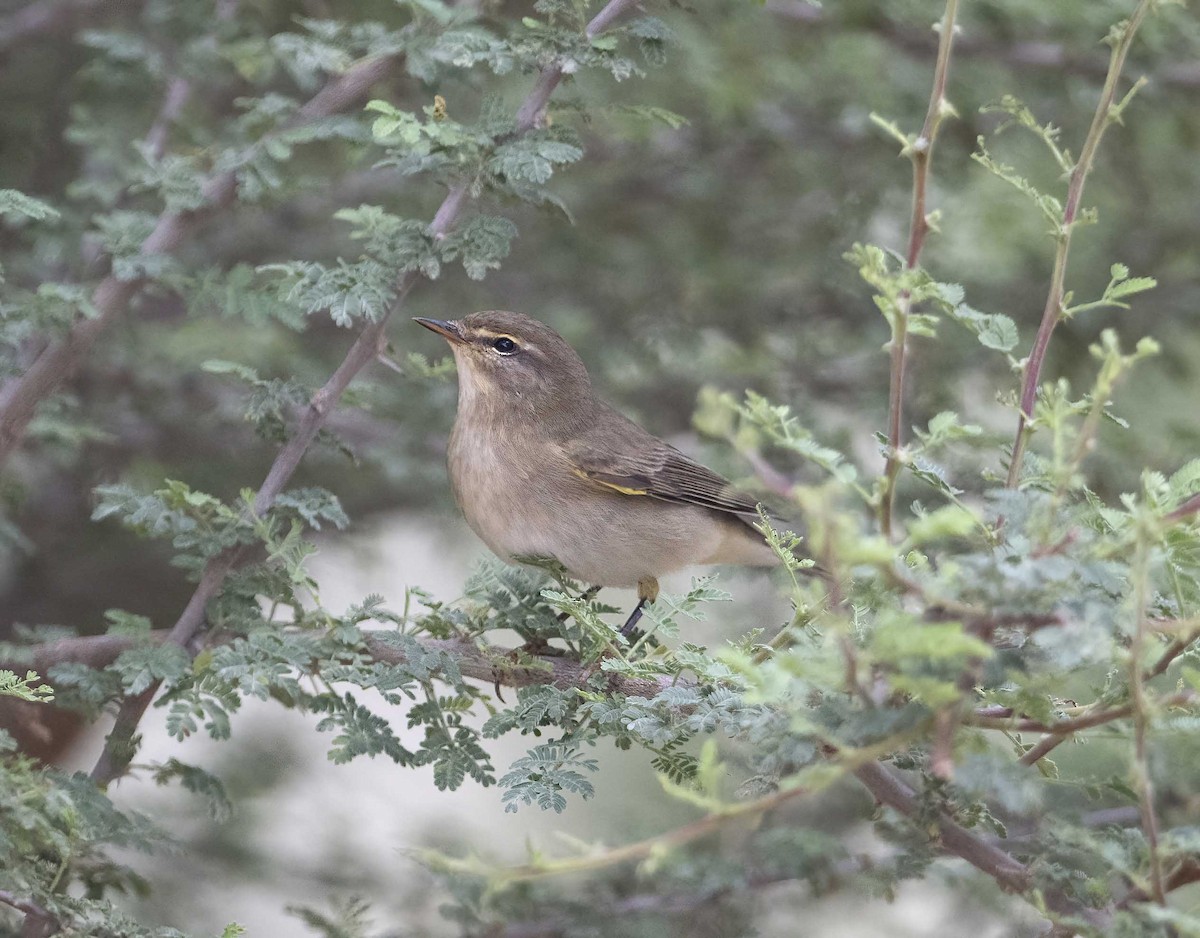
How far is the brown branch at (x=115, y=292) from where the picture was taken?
299cm

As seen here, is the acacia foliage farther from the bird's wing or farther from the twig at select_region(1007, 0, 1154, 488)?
the bird's wing

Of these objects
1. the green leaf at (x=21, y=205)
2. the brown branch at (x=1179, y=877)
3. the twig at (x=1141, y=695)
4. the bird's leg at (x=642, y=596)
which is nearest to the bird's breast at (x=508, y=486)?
the bird's leg at (x=642, y=596)

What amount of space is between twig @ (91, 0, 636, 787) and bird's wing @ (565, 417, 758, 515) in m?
1.29

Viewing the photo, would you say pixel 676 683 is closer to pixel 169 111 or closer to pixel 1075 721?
pixel 1075 721

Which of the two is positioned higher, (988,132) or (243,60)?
(988,132)

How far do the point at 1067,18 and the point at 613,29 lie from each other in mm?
2258

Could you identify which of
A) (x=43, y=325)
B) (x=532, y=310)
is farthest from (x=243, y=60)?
(x=532, y=310)

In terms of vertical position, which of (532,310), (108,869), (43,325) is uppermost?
(532,310)

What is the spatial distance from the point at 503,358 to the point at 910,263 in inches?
90.4

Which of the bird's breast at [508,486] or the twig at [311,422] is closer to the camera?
the twig at [311,422]

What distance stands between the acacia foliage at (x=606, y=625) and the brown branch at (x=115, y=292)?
0.05ft

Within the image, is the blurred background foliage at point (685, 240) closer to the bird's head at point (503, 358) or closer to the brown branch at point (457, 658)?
the bird's head at point (503, 358)

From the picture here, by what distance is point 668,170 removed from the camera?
18.7 ft

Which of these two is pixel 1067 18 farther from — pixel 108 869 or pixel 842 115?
pixel 108 869
